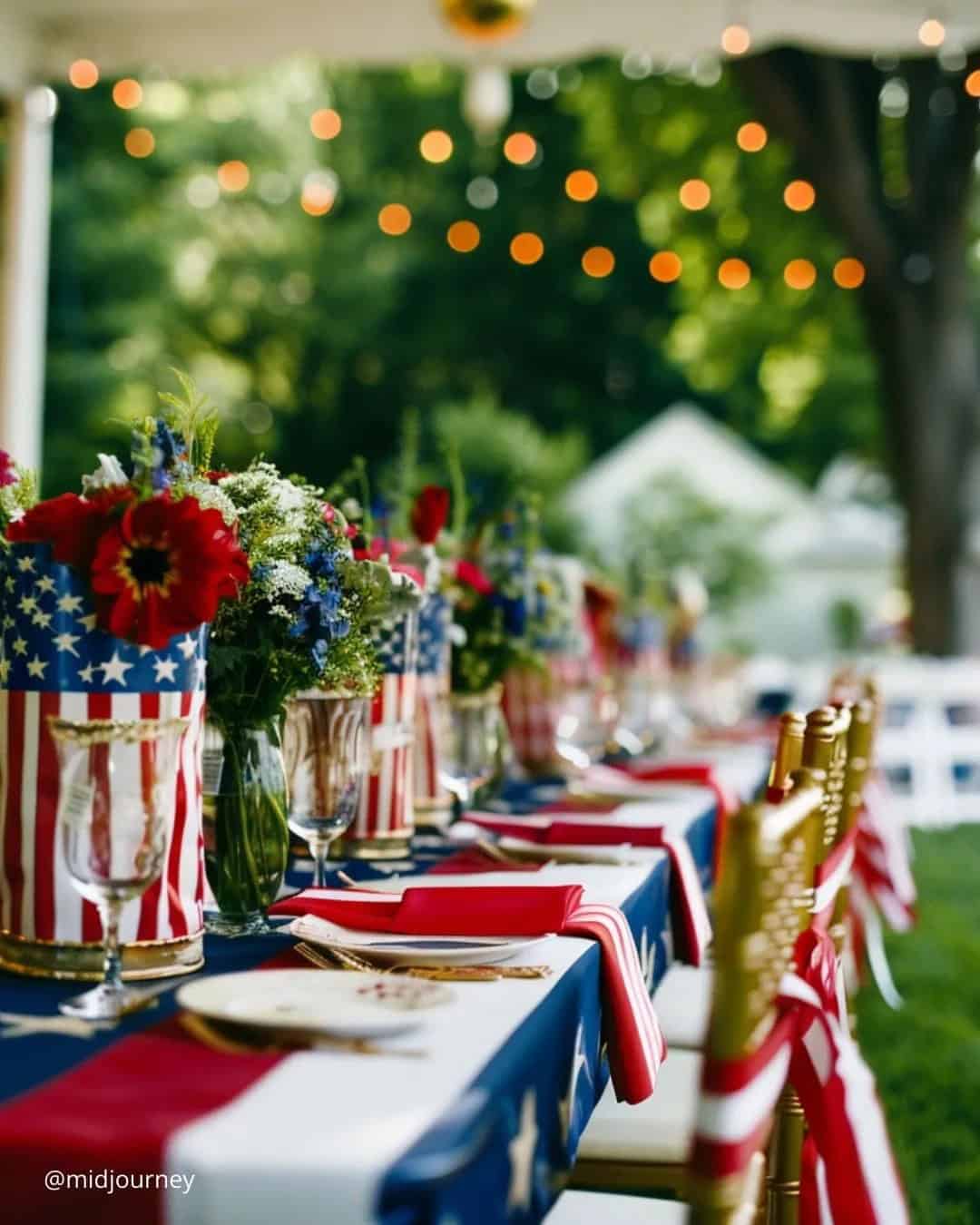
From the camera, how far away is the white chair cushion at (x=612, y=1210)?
150cm

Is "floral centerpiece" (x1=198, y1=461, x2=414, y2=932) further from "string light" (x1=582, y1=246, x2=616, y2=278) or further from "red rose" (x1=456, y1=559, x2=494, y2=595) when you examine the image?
"string light" (x1=582, y1=246, x2=616, y2=278)

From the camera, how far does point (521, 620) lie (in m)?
2.74

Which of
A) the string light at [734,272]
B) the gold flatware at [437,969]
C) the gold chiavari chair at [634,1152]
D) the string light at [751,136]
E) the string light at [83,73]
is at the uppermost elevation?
the string light at [751,136]

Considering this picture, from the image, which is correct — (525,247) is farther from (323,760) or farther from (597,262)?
(323,760)

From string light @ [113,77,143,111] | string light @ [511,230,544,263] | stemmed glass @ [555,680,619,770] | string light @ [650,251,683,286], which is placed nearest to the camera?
stemmed glass @ [555,680,619,770]

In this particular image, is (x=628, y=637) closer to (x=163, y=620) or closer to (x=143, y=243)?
(x=163, y=620)

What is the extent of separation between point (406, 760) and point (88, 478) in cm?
81

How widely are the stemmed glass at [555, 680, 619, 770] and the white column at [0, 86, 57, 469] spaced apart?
11.3 ft

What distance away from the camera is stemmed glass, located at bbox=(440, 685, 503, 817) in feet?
7.06

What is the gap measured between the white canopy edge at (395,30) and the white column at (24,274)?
28 cm

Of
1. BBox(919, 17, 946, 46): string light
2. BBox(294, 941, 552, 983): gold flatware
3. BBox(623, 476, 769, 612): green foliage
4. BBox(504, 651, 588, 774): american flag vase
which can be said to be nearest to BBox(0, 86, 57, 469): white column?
BBox(919, 17, 946, 46): string light

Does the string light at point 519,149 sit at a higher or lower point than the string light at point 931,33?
higher
